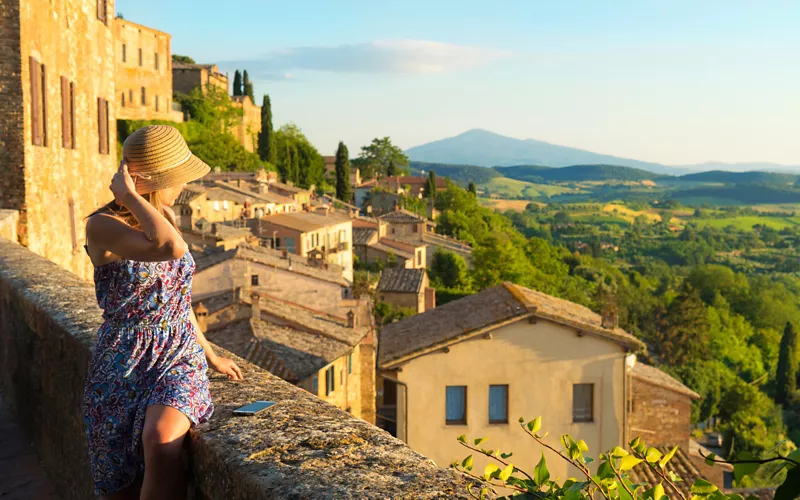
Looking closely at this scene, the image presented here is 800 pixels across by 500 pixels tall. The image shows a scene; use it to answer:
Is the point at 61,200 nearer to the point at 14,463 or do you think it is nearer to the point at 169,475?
the point at 14,463

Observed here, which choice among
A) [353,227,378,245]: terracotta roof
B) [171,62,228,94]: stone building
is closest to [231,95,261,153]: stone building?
[171,62,228,94]: stone building

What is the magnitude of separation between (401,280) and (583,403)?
96.8ft

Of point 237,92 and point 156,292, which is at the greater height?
point 237,92

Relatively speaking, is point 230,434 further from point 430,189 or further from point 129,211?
point 430,189

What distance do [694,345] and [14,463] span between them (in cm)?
6735

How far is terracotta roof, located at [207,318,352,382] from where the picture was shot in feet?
57.4

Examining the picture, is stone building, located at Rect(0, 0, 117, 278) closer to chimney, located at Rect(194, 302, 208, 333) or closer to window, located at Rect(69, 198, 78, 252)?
window, located at Rect(69, 198, 78, 252)

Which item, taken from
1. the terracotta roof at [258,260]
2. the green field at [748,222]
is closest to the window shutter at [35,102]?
the terracotta roof at [258,260]

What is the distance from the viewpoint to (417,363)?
54.7ft

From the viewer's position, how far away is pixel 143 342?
2641 millimetres

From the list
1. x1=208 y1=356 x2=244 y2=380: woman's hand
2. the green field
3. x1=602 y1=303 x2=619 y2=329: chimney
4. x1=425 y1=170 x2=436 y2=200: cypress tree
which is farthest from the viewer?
the green field

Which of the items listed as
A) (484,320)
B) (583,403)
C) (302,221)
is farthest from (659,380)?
(302,221)

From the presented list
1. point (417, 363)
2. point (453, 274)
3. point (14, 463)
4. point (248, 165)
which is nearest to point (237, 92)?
point (248, 165)

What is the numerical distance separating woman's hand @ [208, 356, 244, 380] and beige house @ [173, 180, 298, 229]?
3574 centimetres
